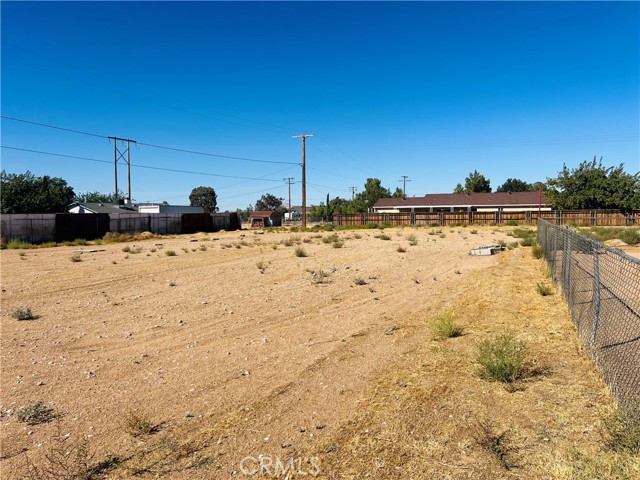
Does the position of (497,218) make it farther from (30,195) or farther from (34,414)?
(30,195)

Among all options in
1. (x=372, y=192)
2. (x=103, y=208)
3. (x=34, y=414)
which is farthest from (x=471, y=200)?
(x=34, y=414)

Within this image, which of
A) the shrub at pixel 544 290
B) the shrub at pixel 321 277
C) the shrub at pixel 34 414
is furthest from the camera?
the shrub at pixel 321 277

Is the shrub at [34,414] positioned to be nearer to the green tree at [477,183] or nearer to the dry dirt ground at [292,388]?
the dry dirt ground at [292,388]

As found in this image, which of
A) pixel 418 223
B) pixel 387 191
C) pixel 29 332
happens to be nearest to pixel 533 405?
pixel 29 332

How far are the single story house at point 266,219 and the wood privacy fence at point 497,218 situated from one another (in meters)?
33.1

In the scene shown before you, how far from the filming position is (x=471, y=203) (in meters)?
82.5

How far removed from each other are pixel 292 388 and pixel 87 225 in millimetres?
41684

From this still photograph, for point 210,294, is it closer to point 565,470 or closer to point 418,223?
point 565,470

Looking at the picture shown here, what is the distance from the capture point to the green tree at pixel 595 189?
56.3 m

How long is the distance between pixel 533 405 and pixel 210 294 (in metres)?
9.37

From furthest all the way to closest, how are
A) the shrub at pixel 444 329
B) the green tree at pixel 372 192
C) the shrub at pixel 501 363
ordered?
the green tree at pixel 372 192, the shrub at pixel 444 329, the shrub at pixel 501 363

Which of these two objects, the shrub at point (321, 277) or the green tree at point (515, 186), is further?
the green tree at point (515, 186)

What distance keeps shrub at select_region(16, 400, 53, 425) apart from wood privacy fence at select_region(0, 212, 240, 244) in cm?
3640

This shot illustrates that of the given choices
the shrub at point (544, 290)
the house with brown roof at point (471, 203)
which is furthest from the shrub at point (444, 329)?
the house with brown roof at point (471, 203)
